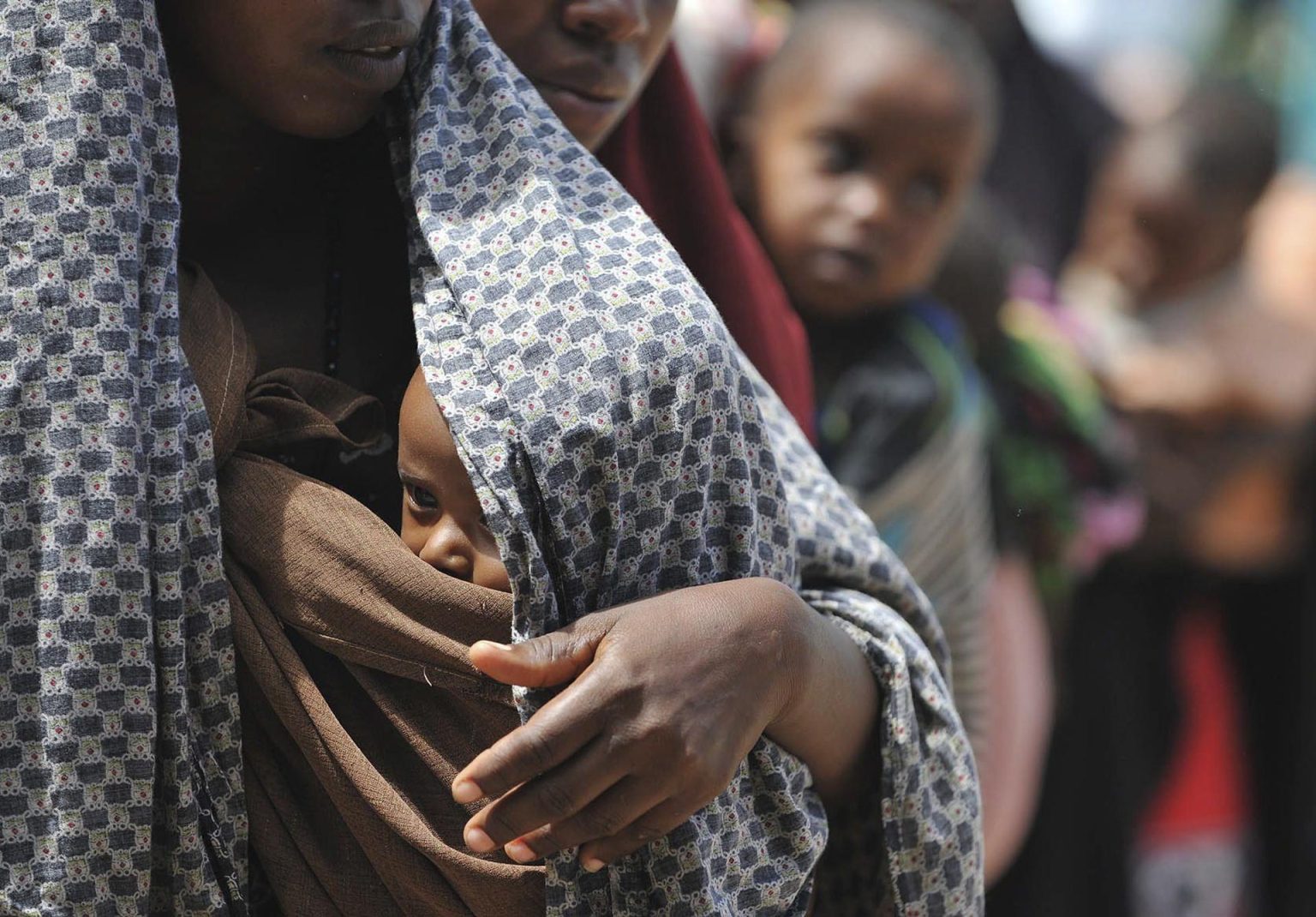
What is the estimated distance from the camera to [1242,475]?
396 cm

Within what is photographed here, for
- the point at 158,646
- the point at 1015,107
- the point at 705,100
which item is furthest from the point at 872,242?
the point at 1015,107

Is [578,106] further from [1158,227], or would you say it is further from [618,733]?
[1158,227]

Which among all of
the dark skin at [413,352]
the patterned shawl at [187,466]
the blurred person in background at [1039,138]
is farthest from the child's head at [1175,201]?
the patterned shawl at [187,466]

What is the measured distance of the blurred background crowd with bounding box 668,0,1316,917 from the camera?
2520mm

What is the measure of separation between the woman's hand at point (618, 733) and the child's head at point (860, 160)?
1351 millimetres

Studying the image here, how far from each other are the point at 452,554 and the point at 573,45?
66 cm

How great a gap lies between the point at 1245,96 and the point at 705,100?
7.87 feet

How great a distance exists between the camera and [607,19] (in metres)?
1.65

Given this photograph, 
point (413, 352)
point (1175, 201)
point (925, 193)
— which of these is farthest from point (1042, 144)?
point (413, 352)

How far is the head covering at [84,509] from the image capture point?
1.19m

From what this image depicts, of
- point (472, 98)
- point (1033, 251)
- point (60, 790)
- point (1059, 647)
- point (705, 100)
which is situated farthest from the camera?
point (1033, 251)

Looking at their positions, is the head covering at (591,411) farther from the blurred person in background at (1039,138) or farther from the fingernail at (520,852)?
the blurred person in background at (1039,138)

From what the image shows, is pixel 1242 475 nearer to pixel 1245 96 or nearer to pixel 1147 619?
pixel 1147 619

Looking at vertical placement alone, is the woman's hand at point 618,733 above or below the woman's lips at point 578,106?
below
